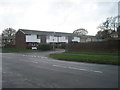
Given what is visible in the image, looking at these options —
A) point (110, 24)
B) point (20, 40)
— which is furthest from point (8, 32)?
point (110, 24)

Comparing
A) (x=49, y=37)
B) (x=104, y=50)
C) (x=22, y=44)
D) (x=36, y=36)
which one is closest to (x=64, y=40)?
(x=49, y=37)

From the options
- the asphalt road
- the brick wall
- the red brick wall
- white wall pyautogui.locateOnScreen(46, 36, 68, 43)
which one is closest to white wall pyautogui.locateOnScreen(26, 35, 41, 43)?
the red brick wall

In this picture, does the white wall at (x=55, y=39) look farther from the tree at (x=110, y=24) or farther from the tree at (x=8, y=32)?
the tree at (x=8, y=32)

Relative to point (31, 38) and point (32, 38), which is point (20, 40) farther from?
point (32, 38)

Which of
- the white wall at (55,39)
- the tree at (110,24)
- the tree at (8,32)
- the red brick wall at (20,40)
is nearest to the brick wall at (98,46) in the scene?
the tree at (110,24)

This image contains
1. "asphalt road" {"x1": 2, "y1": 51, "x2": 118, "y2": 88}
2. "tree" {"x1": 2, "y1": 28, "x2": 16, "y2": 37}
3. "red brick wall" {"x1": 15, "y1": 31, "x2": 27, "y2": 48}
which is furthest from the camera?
"tree" {"x1": 2, "y1": 28, "x2": 16, "y2": 37}

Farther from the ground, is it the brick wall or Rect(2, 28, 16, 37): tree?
Rect(2, 28, 16, 37): tree

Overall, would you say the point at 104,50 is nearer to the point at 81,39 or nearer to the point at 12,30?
the point at 81,39

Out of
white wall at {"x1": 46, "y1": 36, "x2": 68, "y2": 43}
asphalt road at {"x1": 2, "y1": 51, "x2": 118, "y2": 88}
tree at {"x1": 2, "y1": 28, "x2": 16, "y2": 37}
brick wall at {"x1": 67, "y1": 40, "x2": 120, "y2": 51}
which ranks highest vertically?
tree at {"x1": 2, "y1": 28, "x2": 16, "y2": 37}

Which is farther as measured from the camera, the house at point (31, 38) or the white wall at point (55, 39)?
the white wall at point (55, 39)

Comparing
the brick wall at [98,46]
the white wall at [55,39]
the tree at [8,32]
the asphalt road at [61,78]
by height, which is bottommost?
the asphalt road at [61,78]

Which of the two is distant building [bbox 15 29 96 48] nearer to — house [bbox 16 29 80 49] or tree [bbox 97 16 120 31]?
house [bbox 16 29 80 49]

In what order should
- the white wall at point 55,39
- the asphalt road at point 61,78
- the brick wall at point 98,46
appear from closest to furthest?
the asphalt road at point 61,78 → the brick wall at point 98,46 → the white wall at point 55,39

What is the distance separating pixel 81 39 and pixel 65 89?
66726 mm
